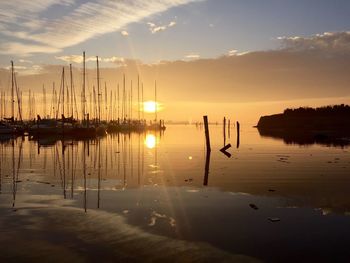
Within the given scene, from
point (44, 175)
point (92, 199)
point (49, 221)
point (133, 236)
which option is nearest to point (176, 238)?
point (133, 236)

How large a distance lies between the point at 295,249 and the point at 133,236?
15.3 feet

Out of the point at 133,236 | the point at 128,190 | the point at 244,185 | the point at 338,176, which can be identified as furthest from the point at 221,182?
the point at 133,236

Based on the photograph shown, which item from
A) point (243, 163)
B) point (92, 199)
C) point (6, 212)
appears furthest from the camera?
point (243, 163)

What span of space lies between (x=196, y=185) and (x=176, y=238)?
10.3m

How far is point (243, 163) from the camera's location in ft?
111

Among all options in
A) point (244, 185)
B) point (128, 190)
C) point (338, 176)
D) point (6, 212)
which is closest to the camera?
point (6, 212)

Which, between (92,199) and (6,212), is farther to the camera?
(92,199)

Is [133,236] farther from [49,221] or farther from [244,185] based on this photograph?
[244,185]

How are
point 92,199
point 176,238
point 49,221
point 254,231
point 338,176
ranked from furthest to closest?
1. point 338,176
2. point 92,199
3. point 49,221
4. point 254,231
5. point 176,238

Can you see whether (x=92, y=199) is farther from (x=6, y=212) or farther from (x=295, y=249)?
(x=295, y=249)

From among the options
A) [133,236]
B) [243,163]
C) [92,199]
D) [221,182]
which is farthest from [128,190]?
[243,163]

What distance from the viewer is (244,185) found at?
2186cm

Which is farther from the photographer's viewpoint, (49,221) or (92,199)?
(92,199)

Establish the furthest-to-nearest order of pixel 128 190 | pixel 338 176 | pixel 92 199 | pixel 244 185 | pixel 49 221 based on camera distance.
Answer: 1. pixel 338 176
2. pixel 244 185
3. pixel 128 190
4. pixel 92 199
5. pixel 49 221
